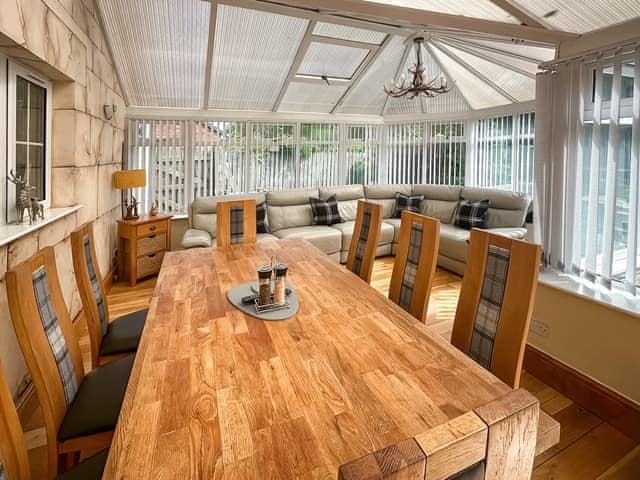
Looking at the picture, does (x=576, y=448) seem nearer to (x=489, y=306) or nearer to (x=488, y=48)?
(x=489, y=306)

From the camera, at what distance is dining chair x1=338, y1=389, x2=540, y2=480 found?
37 centimetres

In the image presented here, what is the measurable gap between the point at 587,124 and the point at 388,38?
3.12 m

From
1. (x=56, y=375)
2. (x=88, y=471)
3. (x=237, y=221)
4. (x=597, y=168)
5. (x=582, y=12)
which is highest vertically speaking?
(x=582, y=12)

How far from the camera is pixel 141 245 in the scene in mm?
4191

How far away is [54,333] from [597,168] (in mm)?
2961

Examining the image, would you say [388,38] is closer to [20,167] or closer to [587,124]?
[587,124]

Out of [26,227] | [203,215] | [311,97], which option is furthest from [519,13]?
[203,215]

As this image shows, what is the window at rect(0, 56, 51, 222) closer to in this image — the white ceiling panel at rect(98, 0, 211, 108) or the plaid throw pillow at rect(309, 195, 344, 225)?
the white ceiling panel at rect(98, 0, 211, 108)

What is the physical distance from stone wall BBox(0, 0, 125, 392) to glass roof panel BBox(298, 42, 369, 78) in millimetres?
2421

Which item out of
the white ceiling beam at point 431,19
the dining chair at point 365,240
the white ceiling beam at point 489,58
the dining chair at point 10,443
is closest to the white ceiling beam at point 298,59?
the white ceiling beam at point 489,58

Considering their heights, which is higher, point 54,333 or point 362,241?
point 362,241

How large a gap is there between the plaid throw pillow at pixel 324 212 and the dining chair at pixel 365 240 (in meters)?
2.74

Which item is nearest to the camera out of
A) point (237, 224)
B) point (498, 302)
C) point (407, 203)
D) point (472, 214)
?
point (498, 302)

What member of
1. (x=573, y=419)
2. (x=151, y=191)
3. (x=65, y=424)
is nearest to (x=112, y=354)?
(x=65, y=424)
